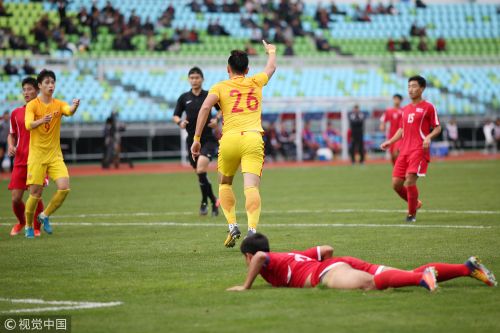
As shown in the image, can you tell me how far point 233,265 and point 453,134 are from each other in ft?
114

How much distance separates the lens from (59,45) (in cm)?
4197

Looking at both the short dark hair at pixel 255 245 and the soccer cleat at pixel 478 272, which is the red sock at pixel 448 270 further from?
the short dark hair at pixel 255 245

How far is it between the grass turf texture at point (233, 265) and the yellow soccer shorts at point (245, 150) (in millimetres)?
1074

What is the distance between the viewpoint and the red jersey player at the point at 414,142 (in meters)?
15.2

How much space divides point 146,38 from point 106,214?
27.8 metres

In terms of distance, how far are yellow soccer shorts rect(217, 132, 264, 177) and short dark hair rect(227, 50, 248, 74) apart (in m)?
0.81

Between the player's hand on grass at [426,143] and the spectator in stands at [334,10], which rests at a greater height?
the spectator in stands at [334,10]

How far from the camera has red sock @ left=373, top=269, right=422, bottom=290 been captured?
7871 mm

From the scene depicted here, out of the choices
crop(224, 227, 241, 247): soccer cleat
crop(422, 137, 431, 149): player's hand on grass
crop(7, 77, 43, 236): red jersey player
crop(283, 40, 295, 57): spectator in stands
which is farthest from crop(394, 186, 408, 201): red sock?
crop(283, 40, 295, 57): spectator in stands

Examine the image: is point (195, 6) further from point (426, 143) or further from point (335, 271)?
point (335, 271)

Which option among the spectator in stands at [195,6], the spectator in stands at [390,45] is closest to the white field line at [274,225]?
the spectator in stands at [195,6]

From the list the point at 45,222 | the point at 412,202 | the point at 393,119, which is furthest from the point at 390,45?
the point at 45,222

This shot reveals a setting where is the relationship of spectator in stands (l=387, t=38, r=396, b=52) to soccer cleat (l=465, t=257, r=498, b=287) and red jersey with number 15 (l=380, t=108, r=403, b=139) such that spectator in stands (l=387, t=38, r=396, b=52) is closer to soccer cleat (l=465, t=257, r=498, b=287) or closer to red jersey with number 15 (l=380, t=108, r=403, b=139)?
red jersey with number 15 (l=380, t=108, r=403, b=139)

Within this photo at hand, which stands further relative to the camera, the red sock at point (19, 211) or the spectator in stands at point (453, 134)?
the spectator in stands at point (453, 134)
